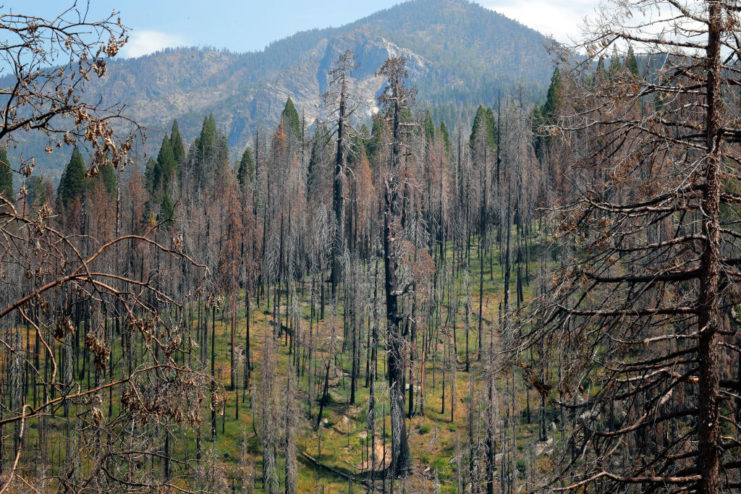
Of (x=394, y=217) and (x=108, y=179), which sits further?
(x=108, y=179)

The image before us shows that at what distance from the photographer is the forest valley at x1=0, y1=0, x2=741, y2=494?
5984 millimetres

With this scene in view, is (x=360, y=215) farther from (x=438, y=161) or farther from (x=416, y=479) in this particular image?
(x=416, y=479)

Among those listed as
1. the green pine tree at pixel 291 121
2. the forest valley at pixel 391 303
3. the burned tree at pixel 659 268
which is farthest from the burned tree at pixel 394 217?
the green pine tree at pixel 291 121

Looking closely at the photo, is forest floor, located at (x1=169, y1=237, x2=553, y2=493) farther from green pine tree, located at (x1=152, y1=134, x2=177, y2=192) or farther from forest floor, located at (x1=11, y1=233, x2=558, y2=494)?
green pine tree, located at (x1=152, y1=134, x2=177, y2=192)

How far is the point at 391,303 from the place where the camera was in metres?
24.4

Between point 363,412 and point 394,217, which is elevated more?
point 394,217

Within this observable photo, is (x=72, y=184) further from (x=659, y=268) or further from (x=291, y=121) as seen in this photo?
(x=659, y=268)

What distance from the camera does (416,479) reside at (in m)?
29.3

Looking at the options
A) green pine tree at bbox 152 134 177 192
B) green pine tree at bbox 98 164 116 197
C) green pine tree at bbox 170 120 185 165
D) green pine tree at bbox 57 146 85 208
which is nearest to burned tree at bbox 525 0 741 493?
green pine tree at bbox 57 146 85 208

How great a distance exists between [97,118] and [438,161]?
2134 inches

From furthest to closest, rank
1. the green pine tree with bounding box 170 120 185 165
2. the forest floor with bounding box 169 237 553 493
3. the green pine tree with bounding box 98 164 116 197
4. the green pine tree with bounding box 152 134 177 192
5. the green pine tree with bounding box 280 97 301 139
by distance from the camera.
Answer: the green pine tree with bounding box 170 120 185 165 → the green pine tree with bounding box 152 134 177 192 → the green pine tree with bounding box 98 164 116 197 → the green pine tree with bounding box 280 97 301 139 → the forest floor with bounding box 169 237 553 493

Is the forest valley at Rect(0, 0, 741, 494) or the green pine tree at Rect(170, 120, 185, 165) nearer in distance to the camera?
the forest valley at Rect(0, 0, 741, 494)

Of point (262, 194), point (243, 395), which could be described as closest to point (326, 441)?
point (243, 395)

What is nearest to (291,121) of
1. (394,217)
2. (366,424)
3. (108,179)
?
(108,179)
